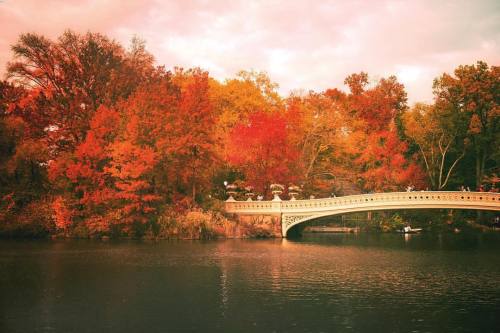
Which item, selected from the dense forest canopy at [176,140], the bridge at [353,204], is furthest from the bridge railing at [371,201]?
the dense forest canopy at [176,140]

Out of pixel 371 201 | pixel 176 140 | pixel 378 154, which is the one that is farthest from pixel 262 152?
pixel 378 154

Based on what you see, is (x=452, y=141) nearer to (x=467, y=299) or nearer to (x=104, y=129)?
(x=104, y=129)

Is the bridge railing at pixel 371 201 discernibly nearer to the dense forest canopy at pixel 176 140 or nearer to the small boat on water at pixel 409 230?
the dense forest canopy at pixel 176 140

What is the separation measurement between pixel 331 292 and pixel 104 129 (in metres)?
24.4

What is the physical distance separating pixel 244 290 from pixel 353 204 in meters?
19.4

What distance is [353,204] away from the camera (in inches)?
1483

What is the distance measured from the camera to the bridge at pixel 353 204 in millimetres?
34375

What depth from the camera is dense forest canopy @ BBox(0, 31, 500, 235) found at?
127 ft

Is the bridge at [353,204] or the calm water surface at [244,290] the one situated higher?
the bridge at [353,204]

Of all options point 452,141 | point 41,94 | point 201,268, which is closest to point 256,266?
point 201,268

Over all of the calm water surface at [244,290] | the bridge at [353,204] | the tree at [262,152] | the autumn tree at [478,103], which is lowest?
the calm water surface at [244,290]

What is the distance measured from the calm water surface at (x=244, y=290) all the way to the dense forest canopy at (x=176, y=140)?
7.14 meters

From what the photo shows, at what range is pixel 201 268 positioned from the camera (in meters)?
24.7

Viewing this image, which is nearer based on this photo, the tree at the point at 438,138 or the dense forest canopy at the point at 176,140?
the dense forest canopy at the point at 176,140
